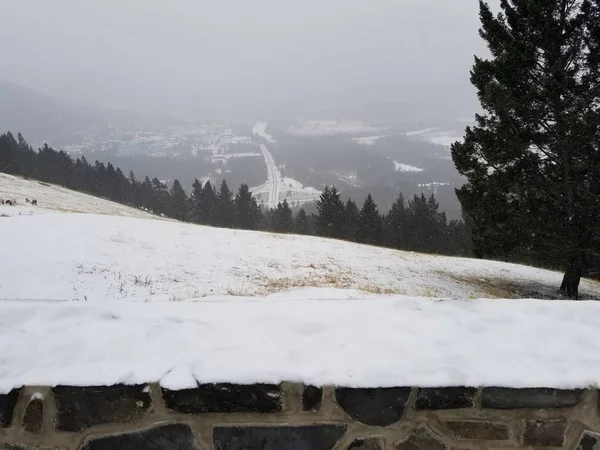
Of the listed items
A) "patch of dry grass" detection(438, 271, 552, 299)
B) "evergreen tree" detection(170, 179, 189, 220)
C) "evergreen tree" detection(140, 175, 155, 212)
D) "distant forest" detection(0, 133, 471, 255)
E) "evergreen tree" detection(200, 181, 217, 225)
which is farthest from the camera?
"evergreen tree" detection(140, 175, 155, 212)

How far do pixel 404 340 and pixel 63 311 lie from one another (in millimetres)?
2110

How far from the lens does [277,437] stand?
193cm

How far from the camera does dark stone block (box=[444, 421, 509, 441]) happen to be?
1.93 meters

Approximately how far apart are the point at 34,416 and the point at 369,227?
169 ft

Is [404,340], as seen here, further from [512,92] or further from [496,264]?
[496,264]

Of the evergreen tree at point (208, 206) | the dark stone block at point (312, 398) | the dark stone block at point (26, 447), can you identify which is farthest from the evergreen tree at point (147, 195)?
the dark stone block at point (312, 398)

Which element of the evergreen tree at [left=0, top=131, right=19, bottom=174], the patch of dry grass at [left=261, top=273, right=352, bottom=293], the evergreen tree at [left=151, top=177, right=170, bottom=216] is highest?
the evergreen tree at [left=0, top=131, right=19, bottom=174]

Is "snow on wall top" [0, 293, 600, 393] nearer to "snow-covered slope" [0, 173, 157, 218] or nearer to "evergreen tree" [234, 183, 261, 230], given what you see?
"snow-covered slope" [0, 173, 157, 218]

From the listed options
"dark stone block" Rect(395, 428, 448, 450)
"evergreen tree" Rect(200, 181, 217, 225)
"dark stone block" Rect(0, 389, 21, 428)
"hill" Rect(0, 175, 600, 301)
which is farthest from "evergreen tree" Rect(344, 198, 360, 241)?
"dark stone block" Rect(0, 389, 21, 428)

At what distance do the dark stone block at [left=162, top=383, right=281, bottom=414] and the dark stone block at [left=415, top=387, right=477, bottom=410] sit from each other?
719 millimetres

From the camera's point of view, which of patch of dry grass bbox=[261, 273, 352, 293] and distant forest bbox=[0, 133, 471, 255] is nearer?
patch of dry grass bbox=[261, 273, 352, 293]

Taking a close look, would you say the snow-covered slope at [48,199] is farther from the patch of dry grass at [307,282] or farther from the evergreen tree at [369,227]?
the evergreen tree at [369,227]

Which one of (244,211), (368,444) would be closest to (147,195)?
(244,211)

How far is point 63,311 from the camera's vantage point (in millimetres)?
2377
